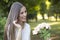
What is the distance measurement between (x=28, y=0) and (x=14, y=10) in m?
11.6

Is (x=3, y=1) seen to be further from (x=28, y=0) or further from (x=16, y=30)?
(x=16, y=30)

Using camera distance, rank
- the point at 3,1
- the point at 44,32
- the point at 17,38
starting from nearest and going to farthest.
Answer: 1. the point at 17,38
2. the point at 44,32
3. the point at 3,1

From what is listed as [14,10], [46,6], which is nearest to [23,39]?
[14,10]

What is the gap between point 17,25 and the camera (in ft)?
8.44

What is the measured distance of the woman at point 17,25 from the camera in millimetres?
2537

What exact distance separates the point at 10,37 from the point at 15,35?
6 centimetres

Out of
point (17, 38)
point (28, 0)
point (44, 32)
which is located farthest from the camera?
point (28, 0)

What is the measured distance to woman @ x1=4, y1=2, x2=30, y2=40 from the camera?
2.54 meters

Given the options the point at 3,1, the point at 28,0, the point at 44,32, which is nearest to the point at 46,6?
the point at 28,0

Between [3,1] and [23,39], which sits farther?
[3,1]

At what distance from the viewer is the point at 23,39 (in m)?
2.55

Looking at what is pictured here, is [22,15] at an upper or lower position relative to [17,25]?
upper

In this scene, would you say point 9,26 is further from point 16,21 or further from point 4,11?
point 4,11

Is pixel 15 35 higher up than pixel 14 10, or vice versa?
pixel 14 10
